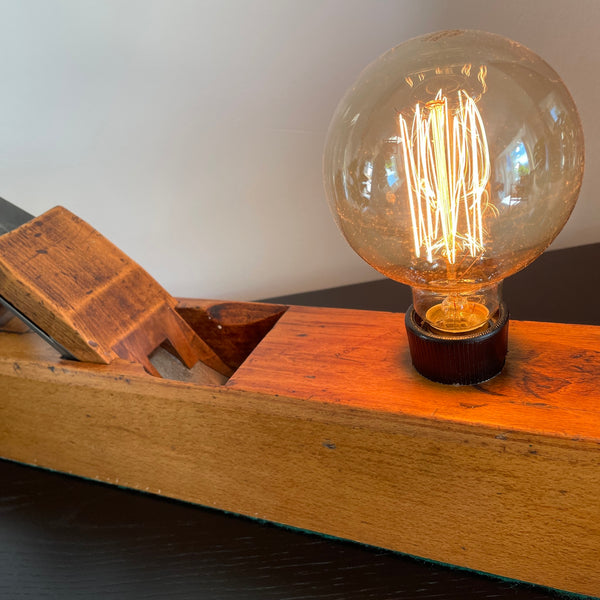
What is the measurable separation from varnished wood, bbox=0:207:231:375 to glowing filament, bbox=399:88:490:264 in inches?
17.5

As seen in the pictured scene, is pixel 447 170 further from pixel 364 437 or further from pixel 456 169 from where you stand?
pixel 364 437

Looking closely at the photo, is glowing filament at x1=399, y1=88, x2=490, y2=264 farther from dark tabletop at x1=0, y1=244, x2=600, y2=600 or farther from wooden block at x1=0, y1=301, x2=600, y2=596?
dark tabletop at x1=0, y1=244, x2=600, y2=600

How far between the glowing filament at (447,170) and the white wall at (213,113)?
648 mm

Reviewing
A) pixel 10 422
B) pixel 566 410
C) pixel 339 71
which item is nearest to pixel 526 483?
pixel 566 410

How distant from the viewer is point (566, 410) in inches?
26.7

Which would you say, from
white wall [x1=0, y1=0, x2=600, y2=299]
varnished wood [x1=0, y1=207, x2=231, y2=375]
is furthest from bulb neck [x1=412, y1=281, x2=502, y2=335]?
white wall [x1=0, y1=0, x2=600, y2=299]

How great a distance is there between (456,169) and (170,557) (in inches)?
23.5

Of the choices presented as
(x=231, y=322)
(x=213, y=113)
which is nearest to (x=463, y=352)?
(x=231, y=322)

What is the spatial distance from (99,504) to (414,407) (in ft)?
1.72

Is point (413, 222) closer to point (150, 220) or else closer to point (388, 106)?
point (388, 106)

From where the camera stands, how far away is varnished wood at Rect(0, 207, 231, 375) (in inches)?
34.9

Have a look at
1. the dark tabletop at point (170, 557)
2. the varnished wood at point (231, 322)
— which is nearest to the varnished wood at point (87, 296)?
the varnished wood at point (231, 322)

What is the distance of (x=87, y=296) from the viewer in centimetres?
94

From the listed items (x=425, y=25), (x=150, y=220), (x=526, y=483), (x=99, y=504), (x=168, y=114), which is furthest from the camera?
(x=150, y=220)
